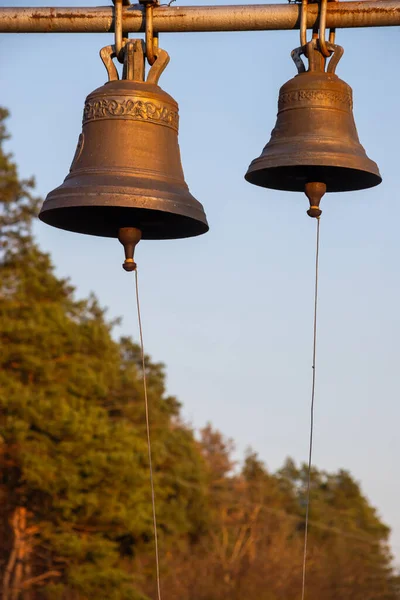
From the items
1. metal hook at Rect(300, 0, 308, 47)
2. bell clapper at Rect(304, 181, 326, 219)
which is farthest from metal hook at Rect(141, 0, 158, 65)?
bell clapper at Rect(304, 181, 326, 219)

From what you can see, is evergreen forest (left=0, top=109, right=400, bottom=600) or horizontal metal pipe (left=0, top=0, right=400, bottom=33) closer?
horizontal metal pipe (left=0, top=0, right=400, bottom=33)

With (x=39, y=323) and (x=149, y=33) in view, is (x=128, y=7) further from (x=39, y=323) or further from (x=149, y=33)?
(x=39, y=323)

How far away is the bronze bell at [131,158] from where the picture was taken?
4.64 metres

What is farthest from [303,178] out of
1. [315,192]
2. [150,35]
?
[150,35]

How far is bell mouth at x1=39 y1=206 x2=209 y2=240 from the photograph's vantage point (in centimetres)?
506

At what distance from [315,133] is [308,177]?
0.28 m

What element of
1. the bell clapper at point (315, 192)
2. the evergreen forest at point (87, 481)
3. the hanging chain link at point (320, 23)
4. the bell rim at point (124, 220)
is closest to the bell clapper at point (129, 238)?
the bell rim at point (124, 220)

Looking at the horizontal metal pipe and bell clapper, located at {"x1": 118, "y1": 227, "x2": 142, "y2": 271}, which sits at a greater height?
the horizontal metal pipe

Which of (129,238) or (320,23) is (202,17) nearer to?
(320,23)

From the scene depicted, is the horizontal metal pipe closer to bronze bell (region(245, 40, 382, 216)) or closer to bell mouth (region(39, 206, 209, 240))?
bronze bell (region(245, 40, 382, 216))

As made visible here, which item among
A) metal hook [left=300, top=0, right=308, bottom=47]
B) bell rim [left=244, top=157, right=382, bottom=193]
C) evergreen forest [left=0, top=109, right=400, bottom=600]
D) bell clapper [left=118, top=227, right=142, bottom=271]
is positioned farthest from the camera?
evergreen forest [left=0, top=109, right=400, bottom=600]

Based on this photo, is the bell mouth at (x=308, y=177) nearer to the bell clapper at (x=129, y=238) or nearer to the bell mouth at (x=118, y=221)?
the bell mouth at (x=118, y=221)

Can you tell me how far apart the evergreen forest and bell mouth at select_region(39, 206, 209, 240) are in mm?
24047

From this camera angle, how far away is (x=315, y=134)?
4.93 m
